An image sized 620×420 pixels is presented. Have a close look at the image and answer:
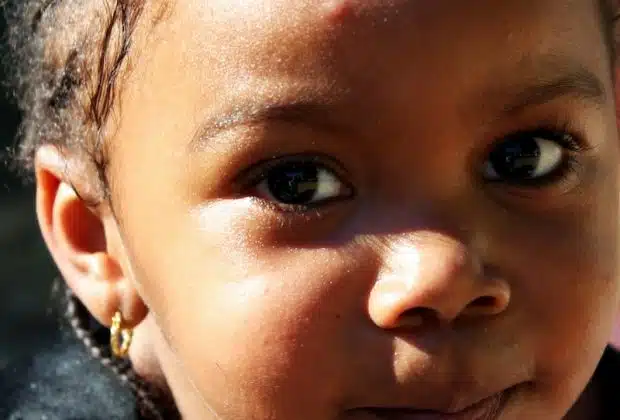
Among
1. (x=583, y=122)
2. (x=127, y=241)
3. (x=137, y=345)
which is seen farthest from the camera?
(x=137, y=345)

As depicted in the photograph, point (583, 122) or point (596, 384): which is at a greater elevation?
point (583, 122)

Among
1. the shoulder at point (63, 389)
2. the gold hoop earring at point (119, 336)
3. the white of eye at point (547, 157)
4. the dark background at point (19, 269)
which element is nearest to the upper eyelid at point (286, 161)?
the white of eye at point (547, 157)

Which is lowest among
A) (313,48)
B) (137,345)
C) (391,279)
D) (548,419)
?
(137,345)

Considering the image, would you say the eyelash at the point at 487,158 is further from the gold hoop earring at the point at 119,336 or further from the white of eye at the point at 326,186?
the gold hoop earring at the point at 119,336

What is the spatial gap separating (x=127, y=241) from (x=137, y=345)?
0.31 metres

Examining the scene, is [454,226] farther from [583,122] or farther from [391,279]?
[583,122]

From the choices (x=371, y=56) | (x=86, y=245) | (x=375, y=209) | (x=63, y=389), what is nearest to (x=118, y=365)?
(x=63, y=389)

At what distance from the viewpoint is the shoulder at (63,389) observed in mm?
1525

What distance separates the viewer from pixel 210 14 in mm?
→ 1171

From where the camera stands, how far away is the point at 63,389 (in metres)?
1.57

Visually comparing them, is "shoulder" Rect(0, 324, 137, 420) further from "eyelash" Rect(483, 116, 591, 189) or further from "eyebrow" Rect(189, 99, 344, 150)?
"eyelash" Rect(483, 116, 591, 189)

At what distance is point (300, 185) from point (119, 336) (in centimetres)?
46

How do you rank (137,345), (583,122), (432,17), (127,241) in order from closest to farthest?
(432,17) → (583,122) → (127,241) → (137,345)

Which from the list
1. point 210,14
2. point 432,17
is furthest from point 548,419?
point 210,14
